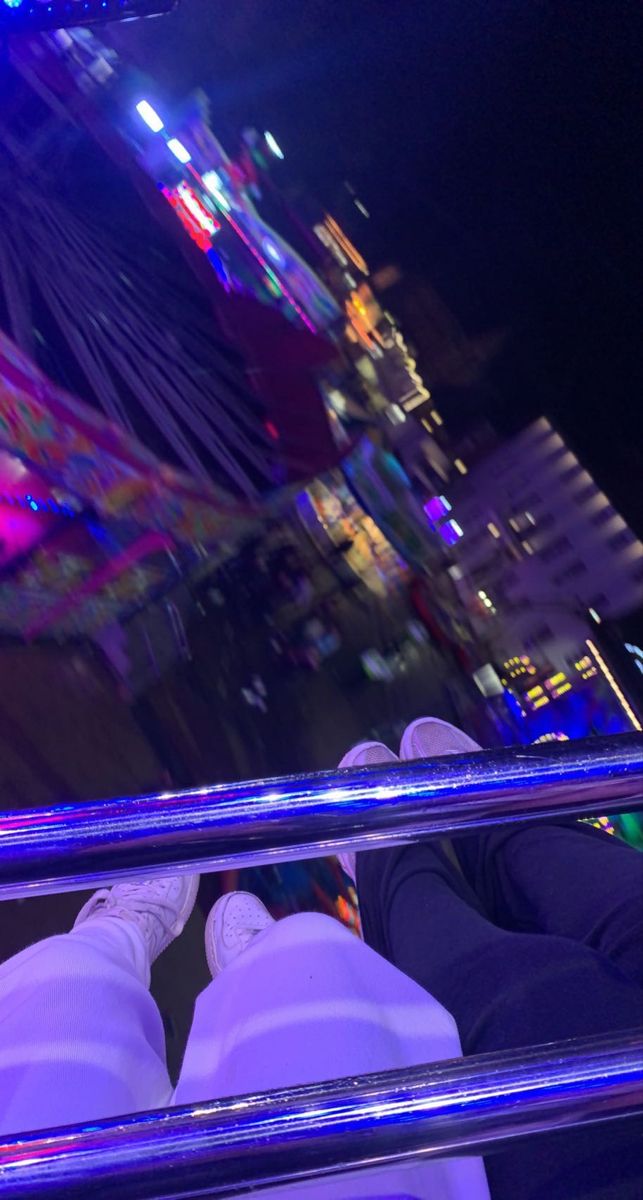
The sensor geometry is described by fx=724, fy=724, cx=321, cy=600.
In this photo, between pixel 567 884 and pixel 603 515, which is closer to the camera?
pixel 567 884

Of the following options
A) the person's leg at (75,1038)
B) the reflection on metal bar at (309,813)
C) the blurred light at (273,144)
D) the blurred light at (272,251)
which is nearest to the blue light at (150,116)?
the blurred light at (273,144)

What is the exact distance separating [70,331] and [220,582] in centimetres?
86

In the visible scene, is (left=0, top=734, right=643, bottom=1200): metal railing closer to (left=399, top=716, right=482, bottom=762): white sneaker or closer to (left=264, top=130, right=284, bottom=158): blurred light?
(left=399, top=716, right=482, bottom=762): white sneaker

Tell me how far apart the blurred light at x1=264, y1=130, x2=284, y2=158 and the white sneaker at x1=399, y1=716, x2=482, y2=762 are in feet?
6.30

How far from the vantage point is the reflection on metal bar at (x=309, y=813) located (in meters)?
0.22

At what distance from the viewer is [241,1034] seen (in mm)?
515

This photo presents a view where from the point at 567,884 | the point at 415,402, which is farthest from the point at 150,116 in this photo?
the point at 567,884

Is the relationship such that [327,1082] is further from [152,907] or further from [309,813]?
[152,907]

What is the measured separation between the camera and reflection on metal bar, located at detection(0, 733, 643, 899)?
216 millimetres

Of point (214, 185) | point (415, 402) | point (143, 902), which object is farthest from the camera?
point (214, 185)

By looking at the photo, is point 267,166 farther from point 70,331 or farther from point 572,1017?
point 572,1017

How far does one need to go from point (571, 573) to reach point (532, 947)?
4.37 feet

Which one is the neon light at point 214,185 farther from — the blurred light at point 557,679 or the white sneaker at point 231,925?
the white sneaker at point 231,925

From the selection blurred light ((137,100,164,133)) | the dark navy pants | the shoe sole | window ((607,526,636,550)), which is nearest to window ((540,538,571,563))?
window ((607,526,636,550))
